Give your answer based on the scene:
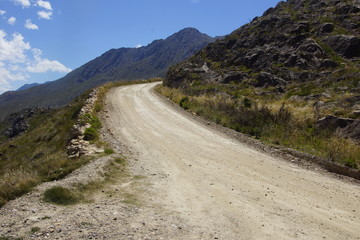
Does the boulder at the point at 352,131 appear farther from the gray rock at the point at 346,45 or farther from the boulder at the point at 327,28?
the boulder at the point at 327,28

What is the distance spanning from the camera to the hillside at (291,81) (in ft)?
44.7

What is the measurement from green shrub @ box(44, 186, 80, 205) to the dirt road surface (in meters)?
0.18

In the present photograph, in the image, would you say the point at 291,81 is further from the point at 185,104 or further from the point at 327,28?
the point at 185,104

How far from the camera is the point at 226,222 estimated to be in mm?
6047

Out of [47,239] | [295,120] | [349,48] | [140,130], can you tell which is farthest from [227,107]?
[349,48]

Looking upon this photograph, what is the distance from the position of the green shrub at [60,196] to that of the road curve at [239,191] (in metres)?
2.06

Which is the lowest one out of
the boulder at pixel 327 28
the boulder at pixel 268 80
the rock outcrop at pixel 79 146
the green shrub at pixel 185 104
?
the green shrub at pixel 185 104

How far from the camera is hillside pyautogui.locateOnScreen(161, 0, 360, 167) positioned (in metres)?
13.6

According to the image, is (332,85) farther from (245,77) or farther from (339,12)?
(339,12)

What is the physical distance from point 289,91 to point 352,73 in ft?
18.1

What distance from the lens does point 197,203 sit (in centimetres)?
704

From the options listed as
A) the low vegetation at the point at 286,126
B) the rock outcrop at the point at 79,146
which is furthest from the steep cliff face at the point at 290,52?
the rock outcrop at the point at 79,146

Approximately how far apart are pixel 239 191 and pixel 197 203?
61.5 inches

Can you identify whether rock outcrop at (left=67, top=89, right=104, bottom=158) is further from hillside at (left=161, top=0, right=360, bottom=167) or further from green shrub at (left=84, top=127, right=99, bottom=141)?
hillside at (left=161, top=0, right=360, bottom=167)
